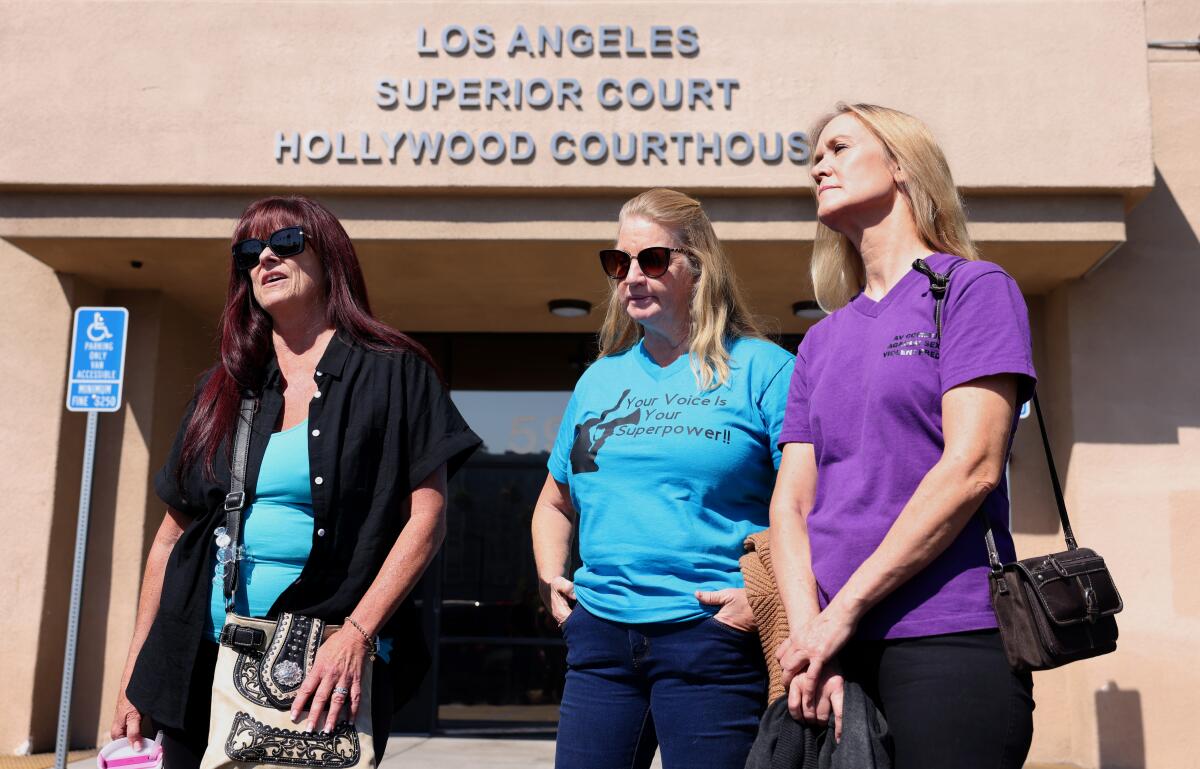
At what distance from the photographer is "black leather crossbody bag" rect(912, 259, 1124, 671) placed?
179cm

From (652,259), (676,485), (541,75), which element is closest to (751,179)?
(541,75)

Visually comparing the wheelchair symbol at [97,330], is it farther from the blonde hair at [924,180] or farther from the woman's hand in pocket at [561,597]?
the blonde hair at [924,180]

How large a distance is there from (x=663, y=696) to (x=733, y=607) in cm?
25

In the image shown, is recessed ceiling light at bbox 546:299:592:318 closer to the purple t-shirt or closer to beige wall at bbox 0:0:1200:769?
beige wall at bbox 0:0:1200:769

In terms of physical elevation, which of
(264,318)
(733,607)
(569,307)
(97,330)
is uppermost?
(569,307)

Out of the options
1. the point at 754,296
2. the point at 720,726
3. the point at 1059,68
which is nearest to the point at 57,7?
the point at 754,296

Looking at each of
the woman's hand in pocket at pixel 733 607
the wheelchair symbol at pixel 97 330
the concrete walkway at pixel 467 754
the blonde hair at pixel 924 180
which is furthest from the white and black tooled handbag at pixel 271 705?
the concrete walkway at pixel 467 754

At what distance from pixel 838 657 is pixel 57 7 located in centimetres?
691

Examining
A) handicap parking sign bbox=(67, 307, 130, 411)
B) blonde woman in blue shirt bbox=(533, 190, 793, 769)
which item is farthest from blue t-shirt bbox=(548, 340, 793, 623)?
handicap parking sign bbox=(67, 307, 130, 411)

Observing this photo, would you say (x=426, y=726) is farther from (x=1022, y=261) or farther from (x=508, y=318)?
(x=1022, y=261)

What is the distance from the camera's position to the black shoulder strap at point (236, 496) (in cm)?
232

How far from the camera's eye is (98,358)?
593 centimetres

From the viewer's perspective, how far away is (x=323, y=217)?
2.66 metres

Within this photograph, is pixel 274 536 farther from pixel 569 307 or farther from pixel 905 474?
pixel 569 307
